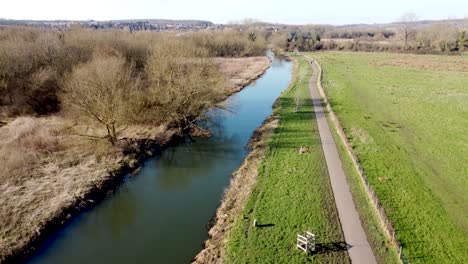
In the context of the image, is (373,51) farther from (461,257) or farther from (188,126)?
(461,257)

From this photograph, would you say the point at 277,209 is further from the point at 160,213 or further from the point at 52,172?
the point at 52,172

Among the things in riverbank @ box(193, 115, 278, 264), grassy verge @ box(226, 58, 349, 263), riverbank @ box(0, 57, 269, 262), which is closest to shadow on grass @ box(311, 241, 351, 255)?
grassy verge @ box(226, 58, 349, 263)

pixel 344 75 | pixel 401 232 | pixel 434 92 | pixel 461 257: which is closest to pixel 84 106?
pixel 401 232

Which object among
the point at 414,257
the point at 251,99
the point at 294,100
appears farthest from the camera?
the point at 251,99

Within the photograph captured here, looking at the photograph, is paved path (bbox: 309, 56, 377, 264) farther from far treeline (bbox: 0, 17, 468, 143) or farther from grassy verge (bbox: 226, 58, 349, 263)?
far treeline (bbox: 0, 17, 468, 143)

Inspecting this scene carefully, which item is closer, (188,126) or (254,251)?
(254,251)

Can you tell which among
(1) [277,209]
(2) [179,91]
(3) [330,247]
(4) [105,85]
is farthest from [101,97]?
(3) [330,247]
